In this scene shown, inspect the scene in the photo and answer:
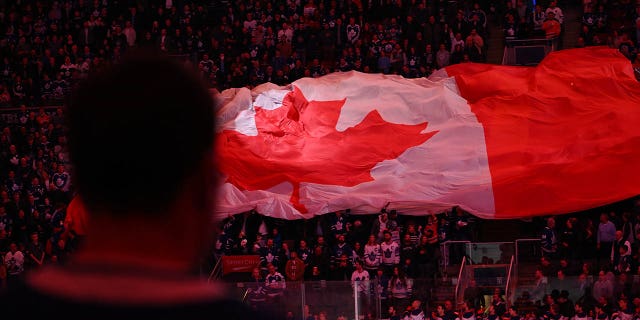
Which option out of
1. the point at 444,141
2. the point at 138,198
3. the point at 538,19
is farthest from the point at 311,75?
the point at 138,198

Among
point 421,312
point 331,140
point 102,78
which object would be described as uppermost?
point 102,78

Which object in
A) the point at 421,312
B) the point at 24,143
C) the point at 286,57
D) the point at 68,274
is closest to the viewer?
the point at 68,274

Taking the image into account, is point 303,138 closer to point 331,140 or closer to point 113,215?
point 331,140

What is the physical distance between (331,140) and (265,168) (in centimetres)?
165

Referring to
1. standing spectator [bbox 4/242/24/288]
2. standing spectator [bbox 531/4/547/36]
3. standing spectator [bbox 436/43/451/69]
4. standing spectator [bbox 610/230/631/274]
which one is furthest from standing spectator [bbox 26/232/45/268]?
standing spectator [bbox 531/4/547/36]

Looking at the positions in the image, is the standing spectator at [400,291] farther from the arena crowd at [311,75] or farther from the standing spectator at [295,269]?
the standing spectator at [295,269]

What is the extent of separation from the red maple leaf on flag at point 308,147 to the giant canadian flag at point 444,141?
3cm

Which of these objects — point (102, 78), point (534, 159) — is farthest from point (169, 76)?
point (534, 159)

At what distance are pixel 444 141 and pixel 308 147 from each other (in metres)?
2.89

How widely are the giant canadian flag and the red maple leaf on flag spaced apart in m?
0.03

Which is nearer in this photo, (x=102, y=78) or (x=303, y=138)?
(x=102, y=78)

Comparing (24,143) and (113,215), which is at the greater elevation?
(113,215)

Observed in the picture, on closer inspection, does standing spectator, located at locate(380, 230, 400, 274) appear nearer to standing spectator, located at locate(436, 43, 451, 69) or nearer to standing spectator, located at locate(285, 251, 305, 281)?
standing spectator, located at locate(285, 251, 305, 281)

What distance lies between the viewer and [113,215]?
1110 mm
